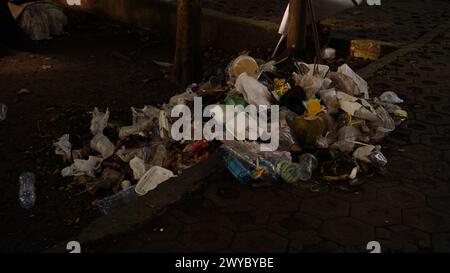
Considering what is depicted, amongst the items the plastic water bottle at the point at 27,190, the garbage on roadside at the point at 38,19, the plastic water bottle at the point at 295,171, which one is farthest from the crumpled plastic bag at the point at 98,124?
the garbage on roadside at the point at 38,19

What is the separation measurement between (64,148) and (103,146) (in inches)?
21.4

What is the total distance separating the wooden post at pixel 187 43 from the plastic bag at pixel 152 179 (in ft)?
11.6

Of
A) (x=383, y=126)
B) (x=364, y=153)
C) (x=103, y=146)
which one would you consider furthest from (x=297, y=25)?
(x=103, y=146)

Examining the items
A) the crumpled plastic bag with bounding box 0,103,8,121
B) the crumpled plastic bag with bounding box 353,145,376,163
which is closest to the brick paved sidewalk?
the crumpled plastic bag with bounding box 353,145,376,163

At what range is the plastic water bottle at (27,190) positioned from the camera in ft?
14.3

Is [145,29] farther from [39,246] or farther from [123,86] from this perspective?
[39,246]

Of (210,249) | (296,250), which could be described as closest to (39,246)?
(210,249)

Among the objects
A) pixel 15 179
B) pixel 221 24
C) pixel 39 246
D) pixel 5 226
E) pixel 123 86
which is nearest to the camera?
pixel 39 246

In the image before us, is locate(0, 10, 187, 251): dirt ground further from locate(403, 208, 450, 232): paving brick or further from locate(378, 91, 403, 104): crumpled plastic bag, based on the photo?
locate(378, 91, 403, 104): crumpled plastic bag

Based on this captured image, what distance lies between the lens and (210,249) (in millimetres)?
3094

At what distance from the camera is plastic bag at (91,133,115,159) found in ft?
16.3

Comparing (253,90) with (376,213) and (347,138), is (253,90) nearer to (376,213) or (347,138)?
(347,138)

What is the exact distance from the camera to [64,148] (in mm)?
5137

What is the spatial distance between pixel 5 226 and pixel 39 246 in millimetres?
556
